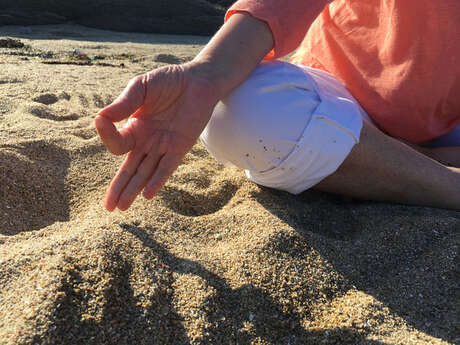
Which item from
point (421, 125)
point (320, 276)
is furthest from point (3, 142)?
point (421, 125)

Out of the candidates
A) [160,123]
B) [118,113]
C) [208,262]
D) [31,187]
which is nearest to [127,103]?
[118,113]

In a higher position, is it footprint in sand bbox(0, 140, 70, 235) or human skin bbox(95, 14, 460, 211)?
human skin bbox(95, 14, 460, 211)

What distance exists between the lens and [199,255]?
50.1 inches

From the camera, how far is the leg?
1.43 meters

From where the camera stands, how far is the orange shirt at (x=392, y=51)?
1.39m

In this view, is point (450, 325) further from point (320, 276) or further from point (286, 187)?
point (286, 187)

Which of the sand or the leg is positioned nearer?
the sand

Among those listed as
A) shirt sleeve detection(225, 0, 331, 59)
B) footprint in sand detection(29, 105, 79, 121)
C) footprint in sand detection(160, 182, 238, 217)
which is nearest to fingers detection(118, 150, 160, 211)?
footprint in sand detection(160, 182, 238, 217)

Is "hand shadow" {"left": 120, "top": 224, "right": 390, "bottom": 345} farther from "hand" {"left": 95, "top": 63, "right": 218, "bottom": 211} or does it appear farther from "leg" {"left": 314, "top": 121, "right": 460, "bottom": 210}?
"leg" {"left": 314, "top": 121, "right": 460, "bottom": 210}

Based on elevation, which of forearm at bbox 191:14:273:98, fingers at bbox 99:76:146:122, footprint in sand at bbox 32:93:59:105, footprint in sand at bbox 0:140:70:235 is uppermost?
forearm at bbox 191:14:273:98

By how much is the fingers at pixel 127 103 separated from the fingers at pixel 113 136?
0.06ft

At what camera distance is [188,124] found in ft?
3.88

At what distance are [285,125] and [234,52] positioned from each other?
27 centimetres

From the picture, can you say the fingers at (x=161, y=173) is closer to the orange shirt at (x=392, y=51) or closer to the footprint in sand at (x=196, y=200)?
the footprint in sand at (x=196, y=200)
